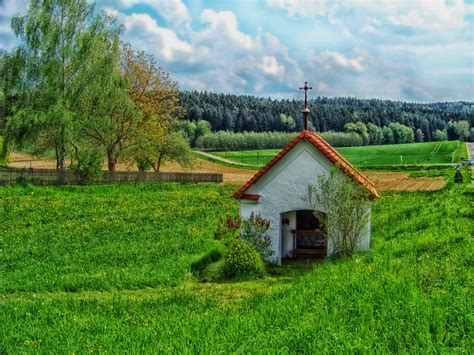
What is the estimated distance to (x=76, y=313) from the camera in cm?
1052

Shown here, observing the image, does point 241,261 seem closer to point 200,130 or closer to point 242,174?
point 242,174

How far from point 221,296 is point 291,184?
5.12 metres

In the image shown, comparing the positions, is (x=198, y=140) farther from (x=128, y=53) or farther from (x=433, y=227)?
(x=433, y=227)

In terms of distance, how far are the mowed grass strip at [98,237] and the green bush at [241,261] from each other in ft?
4.44

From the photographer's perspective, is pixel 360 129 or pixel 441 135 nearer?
pixel 360 129

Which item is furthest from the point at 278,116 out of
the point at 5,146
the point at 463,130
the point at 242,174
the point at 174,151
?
the point at 5,146

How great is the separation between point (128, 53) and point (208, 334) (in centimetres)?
4437

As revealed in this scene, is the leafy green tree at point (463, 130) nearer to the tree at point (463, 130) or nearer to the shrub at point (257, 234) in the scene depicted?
the tree at point (463, 130)

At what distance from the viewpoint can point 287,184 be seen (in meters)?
15.9

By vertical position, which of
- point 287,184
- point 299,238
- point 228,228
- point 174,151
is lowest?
point 299,238

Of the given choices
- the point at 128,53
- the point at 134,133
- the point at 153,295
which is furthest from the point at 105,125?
the point at 153,295

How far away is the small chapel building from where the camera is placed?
1552cm

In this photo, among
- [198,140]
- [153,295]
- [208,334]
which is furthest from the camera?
[198,140]

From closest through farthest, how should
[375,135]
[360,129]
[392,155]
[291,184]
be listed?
[291,184]
[392,155]
[360,129]
[375,135]
